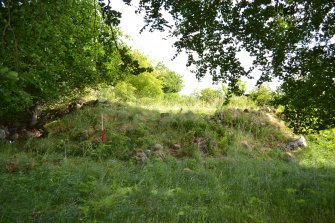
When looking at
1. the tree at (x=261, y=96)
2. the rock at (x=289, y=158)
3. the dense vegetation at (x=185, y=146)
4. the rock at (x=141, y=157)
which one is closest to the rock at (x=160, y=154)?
the dense vegetation at (x=185, y=146)

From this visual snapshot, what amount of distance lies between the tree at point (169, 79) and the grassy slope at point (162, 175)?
14978 mm

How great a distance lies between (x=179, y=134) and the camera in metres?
10.6

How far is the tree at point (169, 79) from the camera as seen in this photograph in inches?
1061

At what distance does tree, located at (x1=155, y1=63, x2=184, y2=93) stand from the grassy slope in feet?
49.1

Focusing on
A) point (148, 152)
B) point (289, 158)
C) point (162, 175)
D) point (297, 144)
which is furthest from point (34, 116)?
point (297, 144)

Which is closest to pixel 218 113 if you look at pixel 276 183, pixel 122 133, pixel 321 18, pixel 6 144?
pixel 122 133

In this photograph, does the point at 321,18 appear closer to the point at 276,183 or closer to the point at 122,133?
the point at 276,183

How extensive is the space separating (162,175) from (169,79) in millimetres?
22202

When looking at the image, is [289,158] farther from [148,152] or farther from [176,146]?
[148,152]

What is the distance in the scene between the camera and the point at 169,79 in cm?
2855

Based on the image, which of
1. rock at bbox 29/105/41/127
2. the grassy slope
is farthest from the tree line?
rock at bbox 29/105/41/127

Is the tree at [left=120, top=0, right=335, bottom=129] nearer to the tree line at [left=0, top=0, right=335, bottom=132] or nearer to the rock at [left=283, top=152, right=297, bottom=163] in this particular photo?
the tree line at [left=0, top=0, right=335, bottom=132]

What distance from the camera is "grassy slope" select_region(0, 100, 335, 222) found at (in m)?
4.54

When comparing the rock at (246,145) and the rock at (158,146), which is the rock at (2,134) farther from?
the rock at (246,145)
